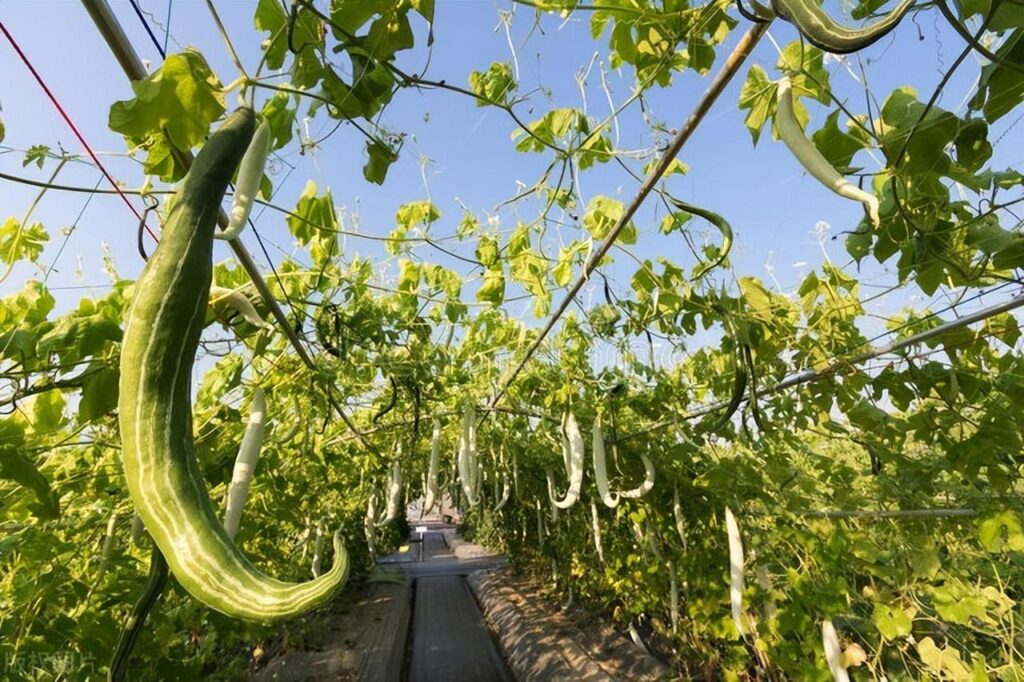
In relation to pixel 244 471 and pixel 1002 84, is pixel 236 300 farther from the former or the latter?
pixel 1002 84

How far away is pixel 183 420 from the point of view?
0.74 m

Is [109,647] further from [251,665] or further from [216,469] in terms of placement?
[251,665]

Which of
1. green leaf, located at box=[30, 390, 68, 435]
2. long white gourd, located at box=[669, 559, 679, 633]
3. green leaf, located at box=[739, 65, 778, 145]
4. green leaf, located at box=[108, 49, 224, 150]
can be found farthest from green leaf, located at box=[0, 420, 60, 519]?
long white gourd, located at box=[669, 559, 679, 633]

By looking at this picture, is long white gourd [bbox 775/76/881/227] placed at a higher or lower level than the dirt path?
higher

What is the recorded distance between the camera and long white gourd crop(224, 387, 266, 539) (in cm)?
120

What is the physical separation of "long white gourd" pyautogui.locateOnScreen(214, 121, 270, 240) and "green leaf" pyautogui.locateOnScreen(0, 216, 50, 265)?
1205mm

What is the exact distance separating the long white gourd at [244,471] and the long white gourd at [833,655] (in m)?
2.25

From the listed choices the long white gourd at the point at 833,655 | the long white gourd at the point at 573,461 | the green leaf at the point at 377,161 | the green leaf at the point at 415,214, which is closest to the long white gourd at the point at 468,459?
the long white gourd at the point at 573,461

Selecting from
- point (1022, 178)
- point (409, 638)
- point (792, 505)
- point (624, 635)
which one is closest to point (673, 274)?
point (1022, 178)

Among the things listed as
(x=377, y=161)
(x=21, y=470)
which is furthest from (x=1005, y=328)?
(x=21, y=470)

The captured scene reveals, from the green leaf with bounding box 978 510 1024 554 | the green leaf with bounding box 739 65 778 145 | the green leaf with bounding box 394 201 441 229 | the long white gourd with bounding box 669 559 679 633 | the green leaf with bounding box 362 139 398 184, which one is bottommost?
the long white gourd with bounding box 669 559 679 633

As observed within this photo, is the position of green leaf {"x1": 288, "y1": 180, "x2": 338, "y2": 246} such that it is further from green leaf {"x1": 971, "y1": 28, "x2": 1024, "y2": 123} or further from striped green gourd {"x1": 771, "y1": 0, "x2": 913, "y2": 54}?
green leaf {"x1": 971, "y1": 28, "x2": 1024, "y2": 123}

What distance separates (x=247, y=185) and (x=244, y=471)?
674mm

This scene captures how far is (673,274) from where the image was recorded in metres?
2.40
